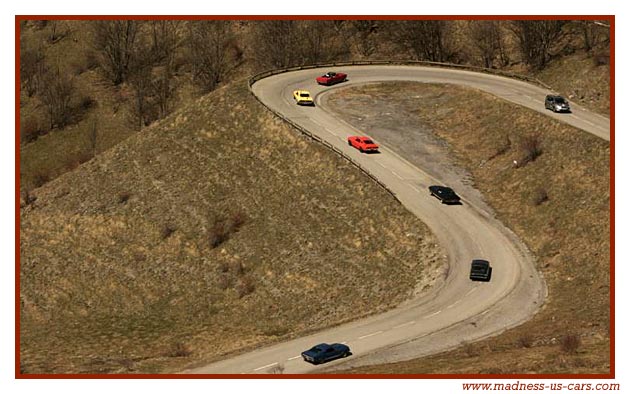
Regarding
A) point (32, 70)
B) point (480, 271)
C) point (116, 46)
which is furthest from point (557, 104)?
point (32, 70)

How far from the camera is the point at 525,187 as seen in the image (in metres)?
77.2

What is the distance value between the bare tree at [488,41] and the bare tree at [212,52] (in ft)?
133

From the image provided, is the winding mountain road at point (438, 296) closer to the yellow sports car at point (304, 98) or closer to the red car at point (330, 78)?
the yellow sports car at point (304, 98)

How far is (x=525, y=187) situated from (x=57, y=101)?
87.7 m

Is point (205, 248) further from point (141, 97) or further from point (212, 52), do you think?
point (212, 52)

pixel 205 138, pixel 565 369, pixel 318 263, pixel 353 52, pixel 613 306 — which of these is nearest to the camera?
pixel 565 369

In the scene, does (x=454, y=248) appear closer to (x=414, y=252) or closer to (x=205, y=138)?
(x=414, y=252)

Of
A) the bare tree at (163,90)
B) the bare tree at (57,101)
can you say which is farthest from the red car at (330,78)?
the bare tree at (57,101)

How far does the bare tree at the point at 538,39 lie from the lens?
118 meters

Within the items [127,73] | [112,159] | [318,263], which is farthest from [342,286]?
[127,73]

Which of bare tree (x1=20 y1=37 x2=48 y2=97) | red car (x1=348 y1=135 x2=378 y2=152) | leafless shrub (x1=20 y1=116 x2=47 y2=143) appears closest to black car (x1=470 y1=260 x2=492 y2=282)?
red car (x1=348 y1=135 x2=378 y2=152)

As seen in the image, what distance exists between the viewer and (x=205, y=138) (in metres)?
94.8

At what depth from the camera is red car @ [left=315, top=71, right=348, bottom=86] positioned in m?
105

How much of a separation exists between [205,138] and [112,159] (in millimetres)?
12195
